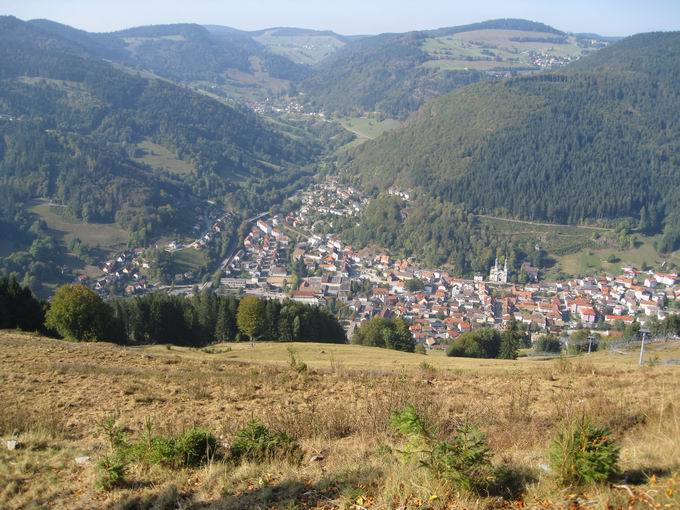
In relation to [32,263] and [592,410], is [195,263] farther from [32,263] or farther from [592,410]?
[592,410]

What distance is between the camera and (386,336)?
3016 centimetres

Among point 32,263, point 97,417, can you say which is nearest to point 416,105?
point 32,263

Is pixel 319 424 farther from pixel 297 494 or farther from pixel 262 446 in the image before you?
pixel 297 494

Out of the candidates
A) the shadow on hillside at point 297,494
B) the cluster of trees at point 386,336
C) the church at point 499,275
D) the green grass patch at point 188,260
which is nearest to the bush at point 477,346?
the cluster of trees at point 386,336

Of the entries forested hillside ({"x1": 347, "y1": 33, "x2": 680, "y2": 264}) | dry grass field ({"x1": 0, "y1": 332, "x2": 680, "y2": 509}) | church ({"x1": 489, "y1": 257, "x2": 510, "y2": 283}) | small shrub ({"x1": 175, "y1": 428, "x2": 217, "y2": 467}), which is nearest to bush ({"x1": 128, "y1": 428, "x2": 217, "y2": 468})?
small shrub ({"x1": 175, "y1": 428, "x2": 217, "y2": 467})

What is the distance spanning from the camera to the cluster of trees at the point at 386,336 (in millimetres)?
30028

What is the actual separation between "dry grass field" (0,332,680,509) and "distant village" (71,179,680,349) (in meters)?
31.2

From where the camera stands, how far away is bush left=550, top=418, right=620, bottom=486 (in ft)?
14.1

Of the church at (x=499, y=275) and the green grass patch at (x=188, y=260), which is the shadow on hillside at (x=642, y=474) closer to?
the church at (x=499, y=275)

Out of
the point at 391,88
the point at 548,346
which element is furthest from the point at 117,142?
the point at 548,346

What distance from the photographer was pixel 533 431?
663 cm

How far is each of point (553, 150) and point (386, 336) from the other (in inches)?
3155

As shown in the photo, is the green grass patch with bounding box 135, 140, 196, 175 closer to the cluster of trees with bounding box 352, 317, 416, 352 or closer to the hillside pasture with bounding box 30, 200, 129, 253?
the hillside pasture with bounding box 30, 200, 129, 253

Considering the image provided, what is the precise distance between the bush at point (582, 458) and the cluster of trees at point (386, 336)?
81.5ft
